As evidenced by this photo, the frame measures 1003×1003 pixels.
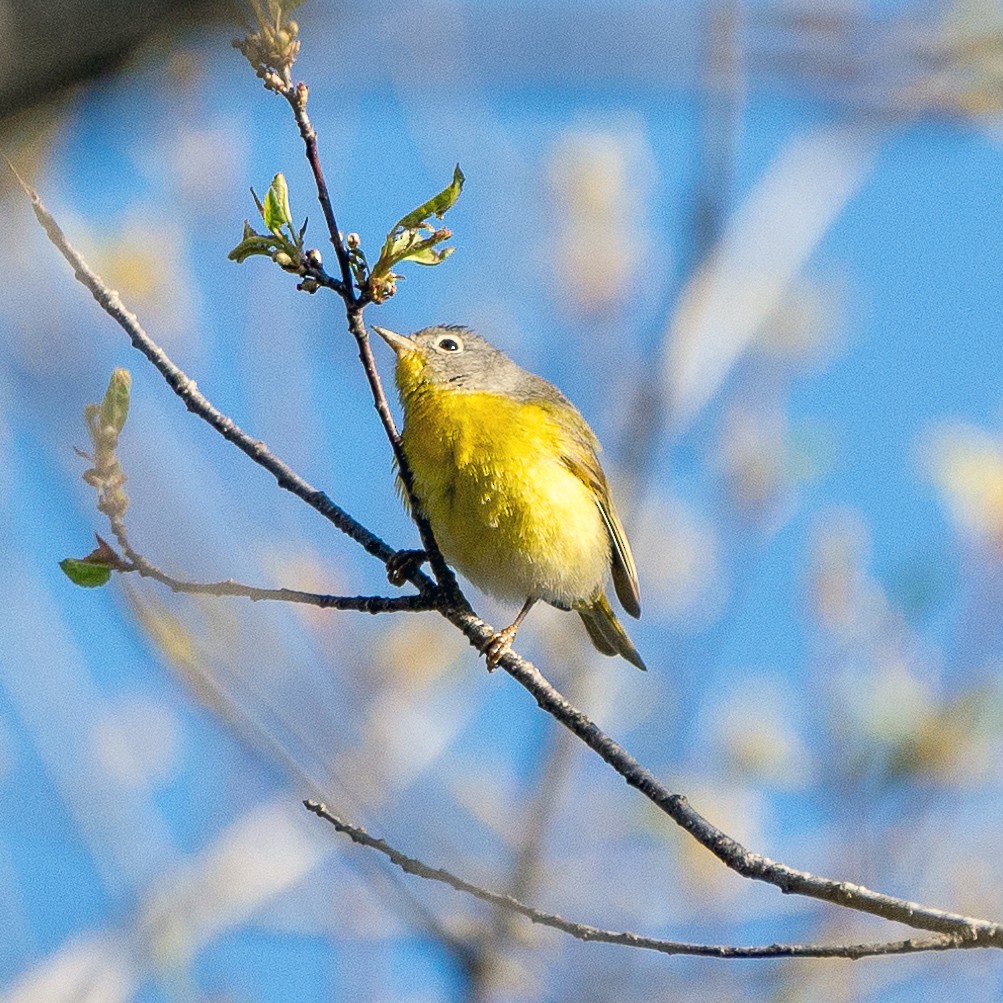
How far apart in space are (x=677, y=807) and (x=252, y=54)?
164cm

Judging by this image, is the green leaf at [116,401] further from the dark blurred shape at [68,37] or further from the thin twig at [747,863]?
the dark blurred shape at [68,37]

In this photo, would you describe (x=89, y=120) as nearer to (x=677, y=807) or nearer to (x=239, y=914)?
(x=677, y=807)

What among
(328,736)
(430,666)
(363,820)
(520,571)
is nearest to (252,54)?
(363,820)

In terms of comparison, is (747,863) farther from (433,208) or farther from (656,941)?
(433,208)

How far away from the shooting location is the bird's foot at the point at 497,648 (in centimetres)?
324

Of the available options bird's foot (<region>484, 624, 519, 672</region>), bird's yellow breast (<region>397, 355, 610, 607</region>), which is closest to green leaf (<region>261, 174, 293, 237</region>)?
bird's foot (<region>484, 624, 519, 672</region>)

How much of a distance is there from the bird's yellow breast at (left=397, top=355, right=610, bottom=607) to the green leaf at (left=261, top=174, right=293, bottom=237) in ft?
5.60

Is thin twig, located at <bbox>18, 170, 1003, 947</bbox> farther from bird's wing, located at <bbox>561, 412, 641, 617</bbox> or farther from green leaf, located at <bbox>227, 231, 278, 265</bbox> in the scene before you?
bird's wing, located at <bbox>561, 412, 641, 617</bbox>

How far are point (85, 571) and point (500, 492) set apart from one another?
5.62 feet

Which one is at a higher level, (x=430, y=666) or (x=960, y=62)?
(x=430, y=666)

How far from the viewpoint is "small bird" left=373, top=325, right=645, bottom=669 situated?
4.43 meters

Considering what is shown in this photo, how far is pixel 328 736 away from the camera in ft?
13.4

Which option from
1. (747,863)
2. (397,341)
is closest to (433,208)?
(747,863)

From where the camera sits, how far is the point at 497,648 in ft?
11.3
